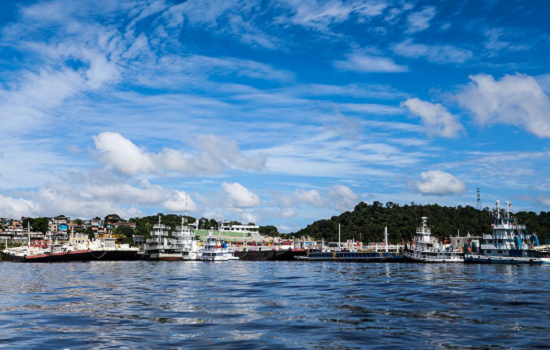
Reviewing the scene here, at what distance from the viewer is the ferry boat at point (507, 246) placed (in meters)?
124

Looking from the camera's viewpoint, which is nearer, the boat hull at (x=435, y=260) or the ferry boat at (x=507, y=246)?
the ferry boat at (x=507, y=246)

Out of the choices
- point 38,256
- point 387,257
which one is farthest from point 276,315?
point 38,256

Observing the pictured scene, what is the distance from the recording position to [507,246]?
126312 mm

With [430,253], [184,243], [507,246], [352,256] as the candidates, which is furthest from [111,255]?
[507,246]

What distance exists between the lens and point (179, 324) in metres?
26.5

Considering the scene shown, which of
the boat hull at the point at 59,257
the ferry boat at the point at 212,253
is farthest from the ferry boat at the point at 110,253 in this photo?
the ferry boat at the point at 212,253

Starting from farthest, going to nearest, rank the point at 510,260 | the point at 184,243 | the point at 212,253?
the point at 184,243 < the point at 212,253 < the point at 510,260

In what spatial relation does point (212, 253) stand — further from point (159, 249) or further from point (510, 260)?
point (510, 260)

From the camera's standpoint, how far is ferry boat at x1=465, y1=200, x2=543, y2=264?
124062mm

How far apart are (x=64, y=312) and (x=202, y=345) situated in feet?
48.3

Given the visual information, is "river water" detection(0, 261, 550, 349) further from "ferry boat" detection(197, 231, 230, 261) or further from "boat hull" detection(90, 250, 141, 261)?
"boat hull" detection(90, 250, 141, 261)

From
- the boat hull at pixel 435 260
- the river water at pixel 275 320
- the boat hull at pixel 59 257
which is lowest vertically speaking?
the boat hull at pixel 435 260

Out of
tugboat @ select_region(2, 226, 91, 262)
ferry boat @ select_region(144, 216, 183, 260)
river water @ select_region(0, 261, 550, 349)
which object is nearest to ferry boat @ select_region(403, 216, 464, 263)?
ferry boat @ select_region(144, 216, 183, 260)

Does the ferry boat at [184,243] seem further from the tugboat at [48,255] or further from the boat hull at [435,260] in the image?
the boat hull at [435,260]
